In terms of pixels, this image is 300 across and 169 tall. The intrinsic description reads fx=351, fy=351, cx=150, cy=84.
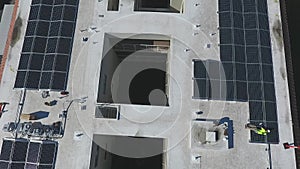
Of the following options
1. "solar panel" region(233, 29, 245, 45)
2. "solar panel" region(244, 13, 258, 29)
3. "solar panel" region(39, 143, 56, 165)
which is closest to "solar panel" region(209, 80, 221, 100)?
"solar panel" region(233, 29, 245, 45)

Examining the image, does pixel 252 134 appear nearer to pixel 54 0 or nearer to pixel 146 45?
pixel 146 45

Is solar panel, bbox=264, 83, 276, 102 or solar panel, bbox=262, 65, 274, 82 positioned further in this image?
solar panel, bbox=262, 65, 274, 82

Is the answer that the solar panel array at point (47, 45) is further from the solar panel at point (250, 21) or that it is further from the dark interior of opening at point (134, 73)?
the solar panel at point (250, 21)

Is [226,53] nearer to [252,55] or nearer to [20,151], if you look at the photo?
[252,55]

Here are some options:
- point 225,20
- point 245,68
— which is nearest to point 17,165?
point 245,68

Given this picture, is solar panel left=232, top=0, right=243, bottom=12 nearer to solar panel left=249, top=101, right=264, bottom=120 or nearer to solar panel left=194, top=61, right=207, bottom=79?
solar panel left=194, top=61, right=207, bottom=79

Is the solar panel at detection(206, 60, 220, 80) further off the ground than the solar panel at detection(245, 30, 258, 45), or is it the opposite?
the solar panel at detection(245, 30, 258, 45)

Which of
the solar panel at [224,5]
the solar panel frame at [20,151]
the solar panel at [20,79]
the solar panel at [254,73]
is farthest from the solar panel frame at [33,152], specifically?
the solar panel at [224,5]
